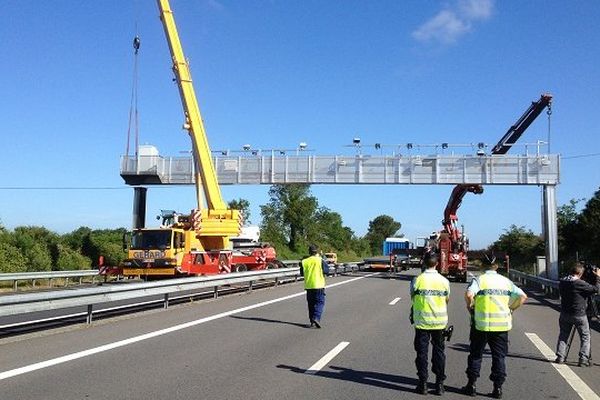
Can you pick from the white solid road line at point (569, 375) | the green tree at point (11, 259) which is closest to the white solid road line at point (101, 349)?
the white solid road line at point (569, 375)

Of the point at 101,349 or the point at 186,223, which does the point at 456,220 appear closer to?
the point at 186,223

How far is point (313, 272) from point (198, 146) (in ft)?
58.8

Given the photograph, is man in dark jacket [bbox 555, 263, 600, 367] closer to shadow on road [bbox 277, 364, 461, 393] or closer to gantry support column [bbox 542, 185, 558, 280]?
shadow on road [bbox 277, 364, 461, 393]

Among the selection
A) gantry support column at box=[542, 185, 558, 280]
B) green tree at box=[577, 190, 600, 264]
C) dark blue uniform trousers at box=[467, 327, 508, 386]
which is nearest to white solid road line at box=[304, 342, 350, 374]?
dark blue uniform trousers at box=[467, 327, 508, 386]

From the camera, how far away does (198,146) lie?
30344mm

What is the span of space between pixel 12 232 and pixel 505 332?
33077mm

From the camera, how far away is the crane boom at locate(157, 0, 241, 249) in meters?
28.6

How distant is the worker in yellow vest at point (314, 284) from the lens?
43.9ft

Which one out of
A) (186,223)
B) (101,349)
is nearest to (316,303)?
(101,349)

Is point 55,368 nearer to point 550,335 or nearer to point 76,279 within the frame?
point 550,335

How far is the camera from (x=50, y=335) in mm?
11609

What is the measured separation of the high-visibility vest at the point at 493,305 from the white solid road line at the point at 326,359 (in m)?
2.38

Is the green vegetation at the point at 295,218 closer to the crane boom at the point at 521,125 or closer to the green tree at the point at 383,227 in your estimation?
the crane boom at the point at 521,125

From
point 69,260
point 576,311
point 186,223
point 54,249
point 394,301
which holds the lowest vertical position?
point 394,301
